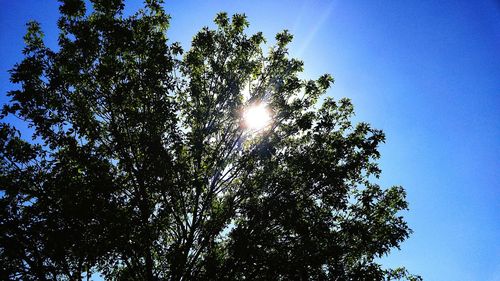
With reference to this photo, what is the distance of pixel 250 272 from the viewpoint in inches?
494

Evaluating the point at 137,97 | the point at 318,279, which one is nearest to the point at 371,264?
the point at 318,279

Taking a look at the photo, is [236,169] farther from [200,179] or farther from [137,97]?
[137,97]

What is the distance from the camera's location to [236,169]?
591 inches

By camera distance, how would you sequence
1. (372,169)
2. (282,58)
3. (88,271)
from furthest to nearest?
(282,58) → (372,169) → (88,271)

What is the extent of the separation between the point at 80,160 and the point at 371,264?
14.0 meters

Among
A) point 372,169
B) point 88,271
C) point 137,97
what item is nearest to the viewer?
point 88,271

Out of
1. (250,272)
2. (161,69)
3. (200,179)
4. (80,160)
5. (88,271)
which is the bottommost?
(250,272)

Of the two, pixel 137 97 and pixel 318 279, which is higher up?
pixel 137 97

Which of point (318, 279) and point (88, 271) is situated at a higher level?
point (88, 271)

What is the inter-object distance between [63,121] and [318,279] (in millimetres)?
13908

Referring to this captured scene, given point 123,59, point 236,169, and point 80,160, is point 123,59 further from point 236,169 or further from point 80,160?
point 236,169

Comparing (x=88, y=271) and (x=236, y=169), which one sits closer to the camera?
(x=88, y=271)

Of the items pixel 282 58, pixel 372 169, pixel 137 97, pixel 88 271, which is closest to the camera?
pixel 88 271

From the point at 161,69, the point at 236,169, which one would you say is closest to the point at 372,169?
the point at 236,169
